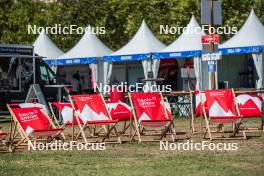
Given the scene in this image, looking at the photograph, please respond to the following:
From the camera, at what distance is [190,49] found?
1041 inches

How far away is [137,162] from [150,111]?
159 inches

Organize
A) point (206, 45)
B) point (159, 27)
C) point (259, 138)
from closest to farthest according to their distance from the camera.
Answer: point (259, 138), point (206, 45), point (159, 27)

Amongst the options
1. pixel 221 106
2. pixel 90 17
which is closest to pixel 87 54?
pixel 90 17

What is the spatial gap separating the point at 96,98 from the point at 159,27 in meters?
A: 24.2

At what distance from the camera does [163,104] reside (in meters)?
14.1

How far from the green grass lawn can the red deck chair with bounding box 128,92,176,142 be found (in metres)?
1.01

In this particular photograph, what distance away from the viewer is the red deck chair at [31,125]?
12516mm

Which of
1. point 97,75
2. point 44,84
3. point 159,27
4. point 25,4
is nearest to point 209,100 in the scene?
point 44,84

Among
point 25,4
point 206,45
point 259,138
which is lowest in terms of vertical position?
point 259,138

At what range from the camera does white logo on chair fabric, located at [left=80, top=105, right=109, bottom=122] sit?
44.7ft

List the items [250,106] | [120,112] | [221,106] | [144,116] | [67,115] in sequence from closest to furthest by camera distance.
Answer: [144,116]
[221,106]
[67,115]
[120,112]
[250,106]

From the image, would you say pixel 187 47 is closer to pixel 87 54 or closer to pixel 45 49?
pixel 87 54

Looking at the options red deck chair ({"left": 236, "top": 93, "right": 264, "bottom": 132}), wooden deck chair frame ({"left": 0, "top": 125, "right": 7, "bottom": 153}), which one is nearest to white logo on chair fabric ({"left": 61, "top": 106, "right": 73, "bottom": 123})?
wooden deck chair frame ({"left": 0, "top": 125, "right": 7, "bottom": 153})

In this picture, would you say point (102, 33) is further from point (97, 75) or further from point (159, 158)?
point (159, 158)
